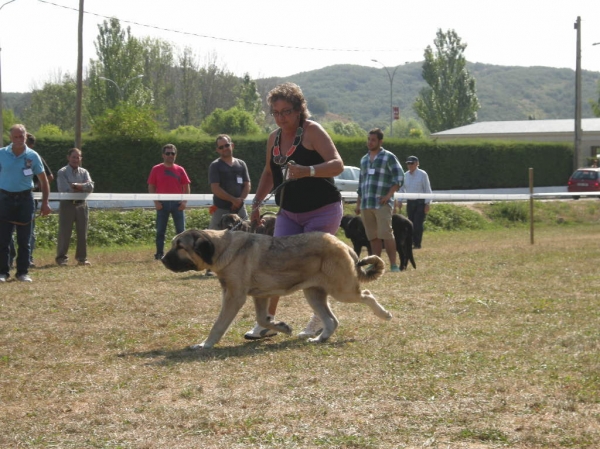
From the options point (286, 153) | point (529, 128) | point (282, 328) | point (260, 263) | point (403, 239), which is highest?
point (529, 128)

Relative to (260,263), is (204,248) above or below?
above

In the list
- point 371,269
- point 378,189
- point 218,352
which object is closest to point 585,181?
point 378,189

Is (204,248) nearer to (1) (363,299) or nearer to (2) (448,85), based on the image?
(1) (363,299)

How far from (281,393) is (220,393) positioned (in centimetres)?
38

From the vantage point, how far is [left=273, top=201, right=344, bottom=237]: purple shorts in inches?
280

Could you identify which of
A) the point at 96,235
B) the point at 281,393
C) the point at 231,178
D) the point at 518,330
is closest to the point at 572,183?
the point at 96,235

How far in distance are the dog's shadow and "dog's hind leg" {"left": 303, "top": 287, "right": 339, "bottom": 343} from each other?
82 millimetres

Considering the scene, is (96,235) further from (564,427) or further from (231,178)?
(564,427)

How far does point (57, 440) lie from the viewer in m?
4.43

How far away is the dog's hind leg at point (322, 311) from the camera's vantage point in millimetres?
7133

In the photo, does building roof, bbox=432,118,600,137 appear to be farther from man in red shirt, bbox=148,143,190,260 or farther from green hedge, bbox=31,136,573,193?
man in red shirt, bbox=148,143,190,260

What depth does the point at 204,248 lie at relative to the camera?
263 inches

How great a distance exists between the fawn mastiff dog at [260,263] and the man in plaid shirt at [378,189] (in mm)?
5379

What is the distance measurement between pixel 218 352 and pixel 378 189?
6044 millimetres
